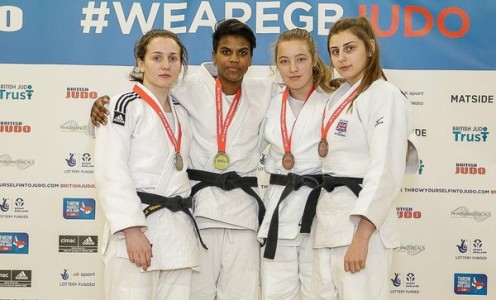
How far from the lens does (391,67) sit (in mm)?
5273

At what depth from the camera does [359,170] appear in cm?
322

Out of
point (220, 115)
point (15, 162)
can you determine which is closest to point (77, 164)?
point (15, 162)

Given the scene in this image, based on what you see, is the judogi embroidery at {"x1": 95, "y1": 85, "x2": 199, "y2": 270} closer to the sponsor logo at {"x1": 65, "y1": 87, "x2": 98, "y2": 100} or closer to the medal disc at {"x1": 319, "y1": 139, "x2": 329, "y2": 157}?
the medal disc at {"x1": 319, "y1": 139, "x2": 329, "y2": 157}

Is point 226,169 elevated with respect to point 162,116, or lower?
lower

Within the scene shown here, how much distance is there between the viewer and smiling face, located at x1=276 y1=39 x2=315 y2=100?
3.55 metres

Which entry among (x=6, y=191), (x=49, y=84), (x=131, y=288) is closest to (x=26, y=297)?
(x=6, y=191)

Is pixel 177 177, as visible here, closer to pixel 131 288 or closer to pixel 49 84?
pixel 131 288

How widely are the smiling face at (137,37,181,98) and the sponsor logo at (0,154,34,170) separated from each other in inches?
87.7

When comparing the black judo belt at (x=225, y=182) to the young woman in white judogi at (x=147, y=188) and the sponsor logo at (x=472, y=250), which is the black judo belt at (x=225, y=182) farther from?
the sponsor logo at (x=472, y=250)

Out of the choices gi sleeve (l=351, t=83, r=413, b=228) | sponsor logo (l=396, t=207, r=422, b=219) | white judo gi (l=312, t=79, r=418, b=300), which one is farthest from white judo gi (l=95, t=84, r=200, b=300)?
sponsor logo (l=396, t=207, r=422, b=219)

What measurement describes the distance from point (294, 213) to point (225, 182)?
1.36 feet

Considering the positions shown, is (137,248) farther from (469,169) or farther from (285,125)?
(469,169)

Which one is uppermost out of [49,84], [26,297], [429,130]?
[49,84]

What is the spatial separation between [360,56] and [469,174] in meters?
2.39
